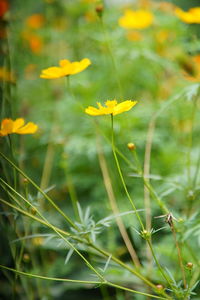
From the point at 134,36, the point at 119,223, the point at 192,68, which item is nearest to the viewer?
the point at 119,223

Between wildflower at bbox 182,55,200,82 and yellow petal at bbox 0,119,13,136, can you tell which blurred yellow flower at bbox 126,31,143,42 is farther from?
yellow petal at bbox 0,119,13,136

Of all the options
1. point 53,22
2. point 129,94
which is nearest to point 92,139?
point 129,94

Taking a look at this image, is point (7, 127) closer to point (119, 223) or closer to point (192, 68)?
point (119, 223)

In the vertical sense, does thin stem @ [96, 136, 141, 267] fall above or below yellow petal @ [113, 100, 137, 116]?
below

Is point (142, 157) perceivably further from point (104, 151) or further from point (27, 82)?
point (27, 82)

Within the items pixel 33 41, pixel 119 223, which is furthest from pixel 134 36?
pixel 119 223

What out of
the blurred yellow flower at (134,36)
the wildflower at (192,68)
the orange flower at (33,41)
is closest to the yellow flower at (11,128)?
the wildflower at (192,68)

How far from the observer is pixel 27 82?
1.55m

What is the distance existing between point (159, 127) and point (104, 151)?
0.29m

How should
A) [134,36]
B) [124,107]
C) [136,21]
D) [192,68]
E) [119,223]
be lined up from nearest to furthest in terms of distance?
[124,107] → [119,223] → [136,21] → [192,68] → [134,36]

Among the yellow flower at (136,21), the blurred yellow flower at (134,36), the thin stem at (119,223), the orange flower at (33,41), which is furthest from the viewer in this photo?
the orange flower at (33,41)

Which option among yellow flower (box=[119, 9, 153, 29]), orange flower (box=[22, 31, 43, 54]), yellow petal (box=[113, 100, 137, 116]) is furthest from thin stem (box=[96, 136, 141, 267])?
orange flower (box=[22, 31, 43, 54])

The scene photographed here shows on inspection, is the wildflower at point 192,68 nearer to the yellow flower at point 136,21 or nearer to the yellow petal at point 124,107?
the yellow flower at point 136,21

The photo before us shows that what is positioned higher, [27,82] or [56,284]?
[27,82]
